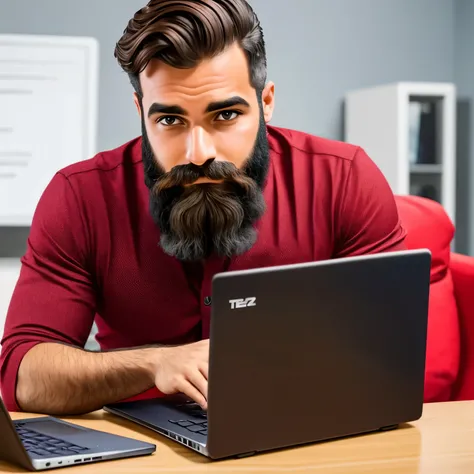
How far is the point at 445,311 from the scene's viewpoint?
1835 mm

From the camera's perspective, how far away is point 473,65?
3.95 meters

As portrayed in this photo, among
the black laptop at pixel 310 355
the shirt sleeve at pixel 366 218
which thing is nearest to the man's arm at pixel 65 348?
the black laptop at pixel 310 355

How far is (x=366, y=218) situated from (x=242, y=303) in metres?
0.71

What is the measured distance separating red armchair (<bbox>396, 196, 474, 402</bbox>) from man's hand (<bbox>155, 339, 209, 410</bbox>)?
0.78 metres

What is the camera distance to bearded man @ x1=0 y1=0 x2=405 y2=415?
53.4 inches

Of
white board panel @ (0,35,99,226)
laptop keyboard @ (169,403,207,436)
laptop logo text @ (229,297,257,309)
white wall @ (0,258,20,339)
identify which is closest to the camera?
laptop logo text @ (229,297,257,309)

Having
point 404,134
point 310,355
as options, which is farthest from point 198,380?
point 404,134

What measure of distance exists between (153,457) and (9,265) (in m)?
2.37

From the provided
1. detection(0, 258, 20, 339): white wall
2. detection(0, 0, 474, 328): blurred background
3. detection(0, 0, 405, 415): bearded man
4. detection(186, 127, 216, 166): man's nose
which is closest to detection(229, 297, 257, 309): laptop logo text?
detection(0, 0, 405, 415): bearded man

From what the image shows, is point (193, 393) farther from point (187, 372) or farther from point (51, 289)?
point (51, 289)

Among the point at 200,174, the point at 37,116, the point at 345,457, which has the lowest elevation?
the point at 345,457

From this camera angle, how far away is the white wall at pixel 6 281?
3.04 meters

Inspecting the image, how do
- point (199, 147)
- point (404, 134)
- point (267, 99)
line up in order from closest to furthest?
point (199, 147) < point (267, 99) < point (404, 134)

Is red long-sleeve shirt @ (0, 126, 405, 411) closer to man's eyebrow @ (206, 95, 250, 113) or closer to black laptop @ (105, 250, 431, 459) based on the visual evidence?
man's eyebrow @ (206, 95, 250, 113)
